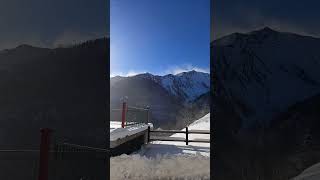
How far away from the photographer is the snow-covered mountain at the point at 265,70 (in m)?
3.51

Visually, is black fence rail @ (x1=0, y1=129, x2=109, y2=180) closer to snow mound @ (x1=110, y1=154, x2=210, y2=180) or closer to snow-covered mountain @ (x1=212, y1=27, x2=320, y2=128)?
snow-covered mountain @ (x1=212, y1=27, x2=320, y2=128)

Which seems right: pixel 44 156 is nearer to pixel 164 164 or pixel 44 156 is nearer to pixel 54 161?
pixel 54 161

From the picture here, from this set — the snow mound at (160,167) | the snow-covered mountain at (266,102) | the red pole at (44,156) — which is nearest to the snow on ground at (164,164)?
the snow mound at (160,167)

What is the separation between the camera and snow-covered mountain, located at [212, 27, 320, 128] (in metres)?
3.51

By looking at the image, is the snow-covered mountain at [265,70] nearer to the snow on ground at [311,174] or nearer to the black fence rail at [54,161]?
the snow on ground at [311,174]

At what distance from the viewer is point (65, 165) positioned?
400 cm

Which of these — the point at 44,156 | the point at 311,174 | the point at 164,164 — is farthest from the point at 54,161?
the point at 164,164

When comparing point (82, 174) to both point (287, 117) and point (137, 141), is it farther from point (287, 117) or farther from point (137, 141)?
point (137, 141)

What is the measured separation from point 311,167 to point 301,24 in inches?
54.5

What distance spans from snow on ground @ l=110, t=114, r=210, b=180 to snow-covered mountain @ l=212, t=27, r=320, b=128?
2206 mm

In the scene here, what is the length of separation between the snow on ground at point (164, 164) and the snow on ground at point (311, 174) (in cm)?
213

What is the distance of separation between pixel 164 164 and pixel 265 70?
3.64 metres

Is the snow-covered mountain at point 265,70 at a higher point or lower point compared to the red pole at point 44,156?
higher

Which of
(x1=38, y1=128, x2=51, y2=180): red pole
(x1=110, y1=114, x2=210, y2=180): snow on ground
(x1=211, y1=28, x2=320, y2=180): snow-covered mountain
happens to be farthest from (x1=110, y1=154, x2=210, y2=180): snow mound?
(x1=38, y1=128, x2=51, y2=180): red pole
